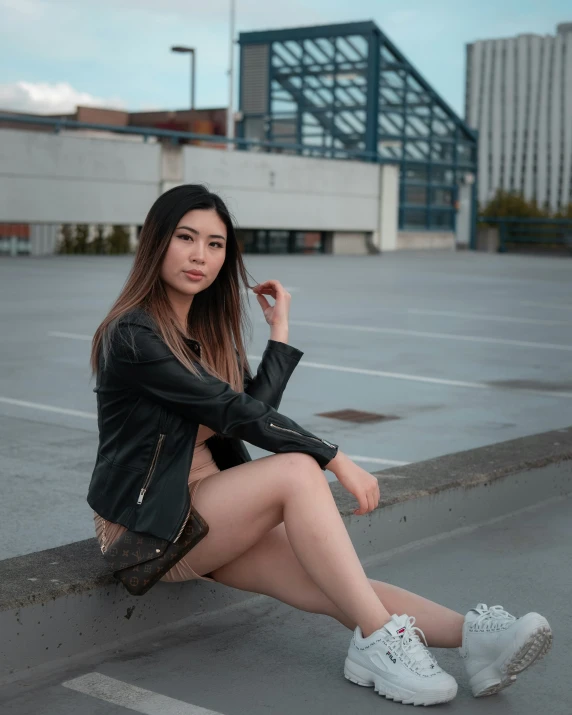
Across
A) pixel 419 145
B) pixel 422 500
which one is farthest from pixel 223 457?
pixel 419 145

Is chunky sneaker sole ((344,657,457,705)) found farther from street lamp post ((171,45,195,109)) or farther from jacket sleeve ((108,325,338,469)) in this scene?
street lamp post ((171,45,195,109))

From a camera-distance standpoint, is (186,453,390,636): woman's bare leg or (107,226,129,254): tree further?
(107,226,129,254): tree

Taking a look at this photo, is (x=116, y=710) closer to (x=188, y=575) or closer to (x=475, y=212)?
Answer: (x=188, y=575)

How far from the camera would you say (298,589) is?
314 cm

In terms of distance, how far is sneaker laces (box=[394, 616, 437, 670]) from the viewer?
9.34 ft

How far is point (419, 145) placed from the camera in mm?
37281

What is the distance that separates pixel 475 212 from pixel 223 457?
121 feet

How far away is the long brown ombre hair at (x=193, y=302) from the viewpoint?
3195 mm

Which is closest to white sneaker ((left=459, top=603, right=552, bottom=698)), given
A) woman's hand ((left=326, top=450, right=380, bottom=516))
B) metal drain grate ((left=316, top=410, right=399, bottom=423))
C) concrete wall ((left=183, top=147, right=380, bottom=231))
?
woman's hand ((left=326, top=450, right=380, bottom=516))

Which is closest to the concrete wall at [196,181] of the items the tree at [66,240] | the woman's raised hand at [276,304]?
the tree at [66,240]

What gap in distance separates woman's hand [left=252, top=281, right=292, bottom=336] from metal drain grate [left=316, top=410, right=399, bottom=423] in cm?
277

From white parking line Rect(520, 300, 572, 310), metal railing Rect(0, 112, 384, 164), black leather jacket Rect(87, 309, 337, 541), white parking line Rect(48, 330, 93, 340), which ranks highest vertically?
metal railing Rect(0, 112, 384, 164)

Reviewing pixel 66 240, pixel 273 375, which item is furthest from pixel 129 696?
pixel 66 240

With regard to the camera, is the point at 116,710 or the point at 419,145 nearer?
the point at 116,710
